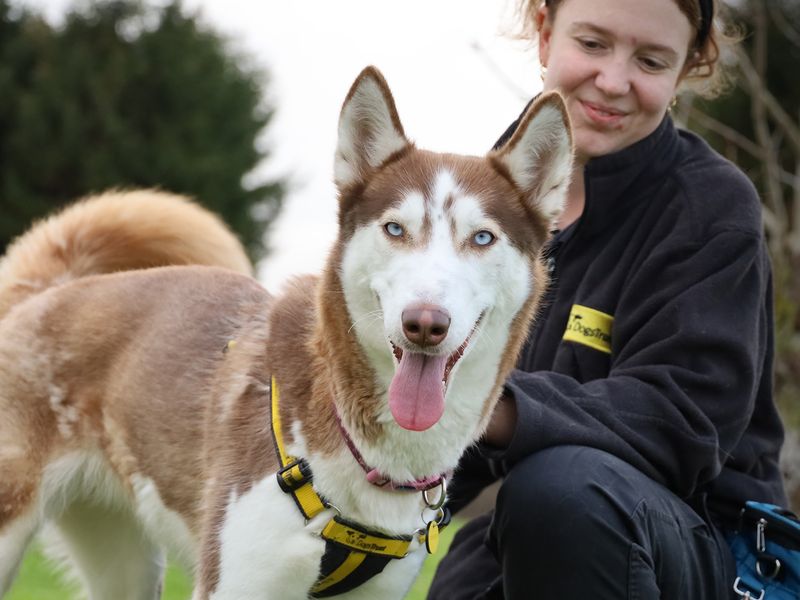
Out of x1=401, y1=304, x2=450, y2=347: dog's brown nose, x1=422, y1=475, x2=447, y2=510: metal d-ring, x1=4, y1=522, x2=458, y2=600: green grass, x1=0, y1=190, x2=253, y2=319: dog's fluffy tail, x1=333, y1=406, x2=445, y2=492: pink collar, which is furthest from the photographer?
x1=4, y1=522, x2=458, y2=600: green grass

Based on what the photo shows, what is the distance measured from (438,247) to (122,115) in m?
26.1

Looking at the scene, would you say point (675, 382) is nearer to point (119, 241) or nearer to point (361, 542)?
point (361, 542)

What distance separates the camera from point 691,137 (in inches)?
131

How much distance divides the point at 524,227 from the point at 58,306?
4.99ft

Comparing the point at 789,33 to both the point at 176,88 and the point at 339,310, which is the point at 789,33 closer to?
the point at 339,310

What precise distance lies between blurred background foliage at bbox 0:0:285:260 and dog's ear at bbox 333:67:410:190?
2300 centimetres

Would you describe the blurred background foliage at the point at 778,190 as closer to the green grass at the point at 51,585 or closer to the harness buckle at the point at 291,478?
the green grass at the point at 51,585

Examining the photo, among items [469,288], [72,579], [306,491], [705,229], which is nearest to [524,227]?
[469,288]

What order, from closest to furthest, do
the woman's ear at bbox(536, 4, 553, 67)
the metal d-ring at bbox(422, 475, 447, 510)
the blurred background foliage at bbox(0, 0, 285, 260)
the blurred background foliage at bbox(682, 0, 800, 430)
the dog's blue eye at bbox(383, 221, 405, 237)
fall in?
the dog's blue eye at bbox(383, 221, 405, 237), the metal d-ring at bbox(422, 475, 447, 510), the woman's ear at bbox(536, 4, 553, 67), the blurred background foliage at bbox(682, 0, 800, 430), the blurred background foliage at bbox(0, 0, 285, 260)

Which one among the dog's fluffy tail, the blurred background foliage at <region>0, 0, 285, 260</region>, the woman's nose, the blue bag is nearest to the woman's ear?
the woman's nose

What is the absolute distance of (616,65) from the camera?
315 cm

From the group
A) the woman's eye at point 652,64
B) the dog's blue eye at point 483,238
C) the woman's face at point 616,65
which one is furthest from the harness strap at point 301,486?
the woman's eye at point 652,64

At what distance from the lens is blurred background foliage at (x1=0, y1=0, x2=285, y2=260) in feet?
84.9

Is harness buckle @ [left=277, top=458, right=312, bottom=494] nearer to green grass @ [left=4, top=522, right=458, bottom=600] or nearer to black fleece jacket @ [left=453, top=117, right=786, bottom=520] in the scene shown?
black fleece jacket @ [left=453, top=117, right=786, bottom=520]
